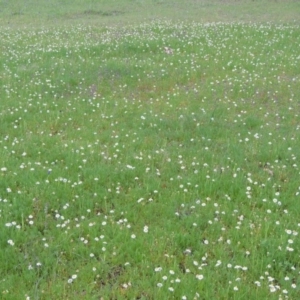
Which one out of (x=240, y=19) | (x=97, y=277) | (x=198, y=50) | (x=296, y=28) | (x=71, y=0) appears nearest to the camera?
(x=97, y=277)

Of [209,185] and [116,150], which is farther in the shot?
[116,150]

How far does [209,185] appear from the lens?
7.64 meters

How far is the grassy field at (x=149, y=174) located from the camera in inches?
224

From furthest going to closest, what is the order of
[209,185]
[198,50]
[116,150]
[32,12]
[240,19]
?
1. [32,12]
2. [240,19]
3. [198,50]
4. [116,150]
5. [209,185]

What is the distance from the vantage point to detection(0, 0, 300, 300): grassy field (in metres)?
5.70

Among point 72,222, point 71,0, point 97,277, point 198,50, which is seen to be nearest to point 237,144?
point 72,222

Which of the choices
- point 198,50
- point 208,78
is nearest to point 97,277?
point 208,78

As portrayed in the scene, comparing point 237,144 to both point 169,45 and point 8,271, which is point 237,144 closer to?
point 8,271

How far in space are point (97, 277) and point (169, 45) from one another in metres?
13.4

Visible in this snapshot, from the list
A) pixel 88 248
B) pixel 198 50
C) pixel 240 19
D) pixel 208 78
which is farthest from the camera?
pixel 240 19

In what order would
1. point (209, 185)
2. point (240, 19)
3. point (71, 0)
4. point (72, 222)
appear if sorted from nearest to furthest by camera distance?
point (72, 222)
point (209, 185)
point (240, 19)
point (71, 0)

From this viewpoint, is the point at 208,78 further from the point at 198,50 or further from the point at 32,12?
the point at 32,12

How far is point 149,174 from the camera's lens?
8047 mm

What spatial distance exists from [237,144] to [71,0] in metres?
30.6
